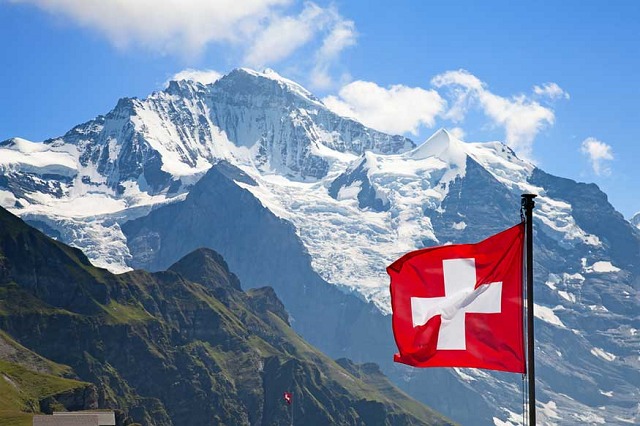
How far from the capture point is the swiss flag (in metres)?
35.2

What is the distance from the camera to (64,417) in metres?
106

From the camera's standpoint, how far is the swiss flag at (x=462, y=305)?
35.2 m

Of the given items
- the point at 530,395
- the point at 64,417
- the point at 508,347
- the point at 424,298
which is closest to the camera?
the point at 530,395

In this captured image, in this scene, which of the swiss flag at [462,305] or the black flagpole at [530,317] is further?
the swiss flag at [462,305]

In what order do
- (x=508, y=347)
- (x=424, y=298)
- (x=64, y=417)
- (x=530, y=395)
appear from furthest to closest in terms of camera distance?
(x=64, y=417), (x=424, y=298), (x=508, y=347), (x=530, y=395)

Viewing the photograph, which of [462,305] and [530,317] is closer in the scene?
[530,317]

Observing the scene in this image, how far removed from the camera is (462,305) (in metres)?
36.8

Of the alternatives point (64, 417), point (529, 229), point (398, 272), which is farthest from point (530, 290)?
point (64, 417)

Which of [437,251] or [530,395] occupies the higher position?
[437,251]

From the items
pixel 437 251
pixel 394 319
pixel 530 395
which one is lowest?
pixel 530 395

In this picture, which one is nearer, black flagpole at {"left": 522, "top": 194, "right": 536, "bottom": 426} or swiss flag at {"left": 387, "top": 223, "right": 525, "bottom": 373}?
black flagpole at {"left": 522, "top": 194, "right": 536, "bottom": 426}

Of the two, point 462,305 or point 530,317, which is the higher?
point 462,305

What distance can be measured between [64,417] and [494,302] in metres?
78.3

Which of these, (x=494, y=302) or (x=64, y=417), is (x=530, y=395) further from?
(x=64, y=417)
